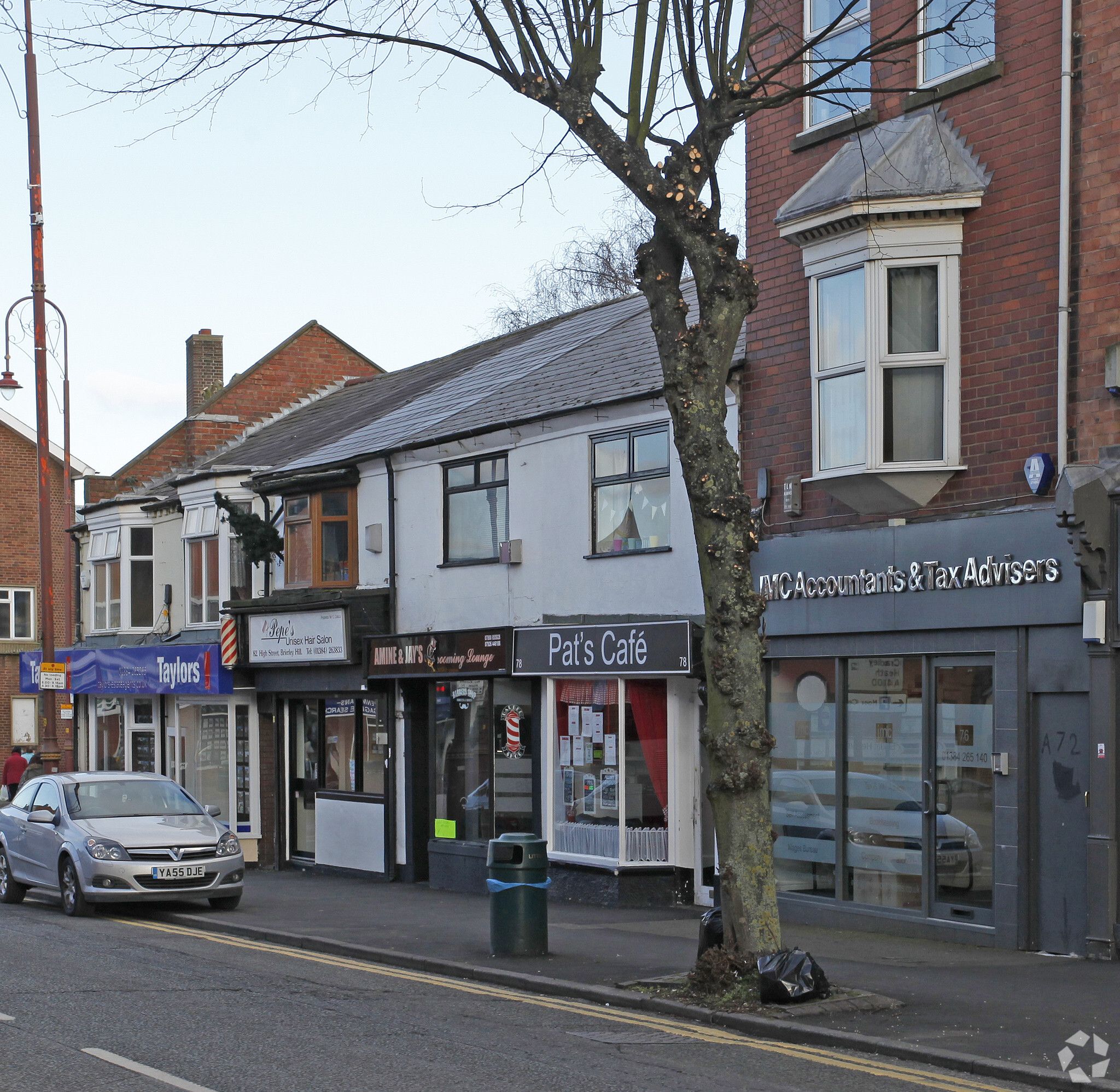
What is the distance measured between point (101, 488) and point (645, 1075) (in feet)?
83.5

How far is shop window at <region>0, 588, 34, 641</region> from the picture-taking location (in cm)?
4125

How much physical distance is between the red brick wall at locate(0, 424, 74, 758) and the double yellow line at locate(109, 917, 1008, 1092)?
2902 centimetres

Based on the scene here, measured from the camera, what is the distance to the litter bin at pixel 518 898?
12109mm

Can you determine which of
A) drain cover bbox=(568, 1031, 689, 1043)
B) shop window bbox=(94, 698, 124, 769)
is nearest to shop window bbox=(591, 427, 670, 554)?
drain cover bbox=(568, 1031, 689, 1043)

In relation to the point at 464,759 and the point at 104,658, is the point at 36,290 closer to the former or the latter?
the point at 104,658

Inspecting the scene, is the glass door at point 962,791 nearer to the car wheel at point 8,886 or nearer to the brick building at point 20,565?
the car wheel at point 8,886

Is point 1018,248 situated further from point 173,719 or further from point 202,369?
point 202,369

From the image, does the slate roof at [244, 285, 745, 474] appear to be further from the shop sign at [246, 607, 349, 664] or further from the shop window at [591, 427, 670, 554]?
the shop sign at [246, 607, 349, 664]

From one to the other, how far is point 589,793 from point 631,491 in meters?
3.50

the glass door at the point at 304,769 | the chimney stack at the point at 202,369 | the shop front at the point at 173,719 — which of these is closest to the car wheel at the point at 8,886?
the shop front at the point at 173,719

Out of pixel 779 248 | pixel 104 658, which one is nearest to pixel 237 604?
pixel 104 658

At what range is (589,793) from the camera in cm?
1684

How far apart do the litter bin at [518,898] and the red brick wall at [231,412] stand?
1948cm

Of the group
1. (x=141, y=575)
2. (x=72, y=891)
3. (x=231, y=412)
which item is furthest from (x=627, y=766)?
(x=231, y=412)
